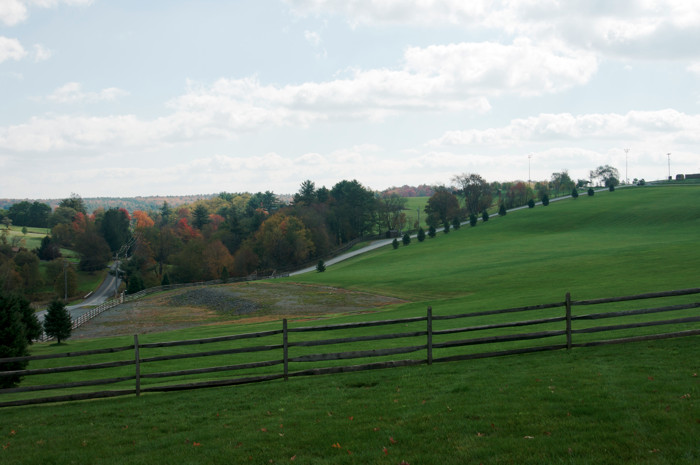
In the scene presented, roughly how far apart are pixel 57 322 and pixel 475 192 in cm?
11799

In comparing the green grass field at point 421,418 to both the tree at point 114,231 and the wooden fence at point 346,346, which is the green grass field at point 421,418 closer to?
the wooden fence at point 346,346

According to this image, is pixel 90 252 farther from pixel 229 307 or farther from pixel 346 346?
pixel 346 346

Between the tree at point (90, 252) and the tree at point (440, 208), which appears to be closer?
the tree at point (90, 252)

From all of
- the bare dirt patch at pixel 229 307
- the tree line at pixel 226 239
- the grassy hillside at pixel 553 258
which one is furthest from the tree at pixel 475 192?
the bare dirt patch at pixel 229 307

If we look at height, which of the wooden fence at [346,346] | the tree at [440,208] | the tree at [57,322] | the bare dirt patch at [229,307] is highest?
the tree at [440,208]

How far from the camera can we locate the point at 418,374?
1238 cm

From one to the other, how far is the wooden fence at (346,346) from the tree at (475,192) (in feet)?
392

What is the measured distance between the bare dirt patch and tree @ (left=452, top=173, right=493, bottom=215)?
289ft

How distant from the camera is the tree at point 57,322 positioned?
38556 millimetres

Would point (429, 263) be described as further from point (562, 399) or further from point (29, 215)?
point (29, 215)

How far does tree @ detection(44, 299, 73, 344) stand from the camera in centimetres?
3856

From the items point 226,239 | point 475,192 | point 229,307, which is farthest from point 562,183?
point 229,307

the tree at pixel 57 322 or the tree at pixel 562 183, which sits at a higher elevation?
the tree at pixel 562 183

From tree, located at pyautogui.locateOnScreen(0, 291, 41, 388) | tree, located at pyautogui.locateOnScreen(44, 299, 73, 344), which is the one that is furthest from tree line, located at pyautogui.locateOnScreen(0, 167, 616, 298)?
tree, located at pyautogui.locateOnScreen(0, 291, 41, 388)
